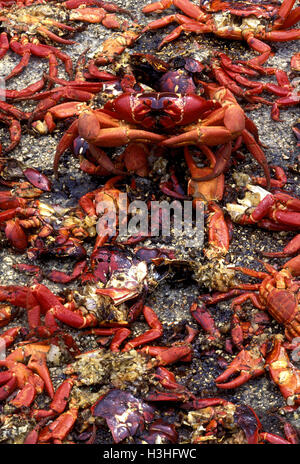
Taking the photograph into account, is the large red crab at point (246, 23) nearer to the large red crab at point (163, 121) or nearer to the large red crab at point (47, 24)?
the large red crab at point (47, 24)

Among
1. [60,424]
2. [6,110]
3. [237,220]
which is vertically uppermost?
[6,110]

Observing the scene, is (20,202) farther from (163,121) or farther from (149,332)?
(149,332)

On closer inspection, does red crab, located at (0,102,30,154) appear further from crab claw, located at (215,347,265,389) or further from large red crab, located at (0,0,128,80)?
crab claw, located at (215,347,265,389)

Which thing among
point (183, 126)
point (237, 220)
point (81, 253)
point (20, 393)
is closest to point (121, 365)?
point (20, 393)

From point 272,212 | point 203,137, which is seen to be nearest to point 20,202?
point 203,137

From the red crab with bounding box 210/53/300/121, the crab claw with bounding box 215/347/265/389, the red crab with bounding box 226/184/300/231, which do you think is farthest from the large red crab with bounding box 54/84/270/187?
the crab claw with bounding box 215/347/265/389

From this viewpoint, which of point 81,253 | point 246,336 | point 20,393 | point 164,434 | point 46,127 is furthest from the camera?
point 46,127

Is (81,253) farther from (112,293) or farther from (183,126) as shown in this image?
(183,126)
